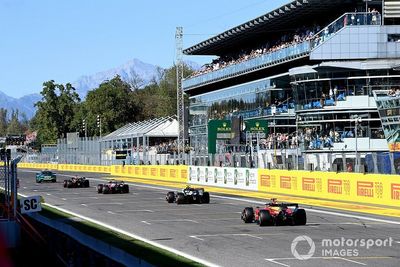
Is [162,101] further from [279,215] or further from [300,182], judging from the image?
[279,215]

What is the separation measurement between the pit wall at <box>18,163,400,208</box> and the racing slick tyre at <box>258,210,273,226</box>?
825 centimetres

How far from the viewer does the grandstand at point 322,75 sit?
58.4 meters

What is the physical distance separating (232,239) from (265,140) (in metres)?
44.2

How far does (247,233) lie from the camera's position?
20.2 m

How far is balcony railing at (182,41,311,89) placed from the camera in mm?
65875

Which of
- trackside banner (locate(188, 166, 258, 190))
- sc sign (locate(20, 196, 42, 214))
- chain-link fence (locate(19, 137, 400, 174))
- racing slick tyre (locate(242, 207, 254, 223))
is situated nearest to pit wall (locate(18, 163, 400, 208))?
trackside banner (locate(188, 166, 258, 190))

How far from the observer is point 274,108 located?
70.4 m

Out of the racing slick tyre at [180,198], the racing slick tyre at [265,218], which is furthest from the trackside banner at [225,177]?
the racing slick tyre at [265,218]

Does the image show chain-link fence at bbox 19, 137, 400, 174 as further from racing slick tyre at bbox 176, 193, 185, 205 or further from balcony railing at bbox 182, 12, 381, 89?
balcony railing at bbox 182, 12, 381, 89

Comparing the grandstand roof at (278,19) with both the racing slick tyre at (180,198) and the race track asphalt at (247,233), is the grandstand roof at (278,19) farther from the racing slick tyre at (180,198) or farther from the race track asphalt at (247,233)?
the race track asphalt at (247,233)

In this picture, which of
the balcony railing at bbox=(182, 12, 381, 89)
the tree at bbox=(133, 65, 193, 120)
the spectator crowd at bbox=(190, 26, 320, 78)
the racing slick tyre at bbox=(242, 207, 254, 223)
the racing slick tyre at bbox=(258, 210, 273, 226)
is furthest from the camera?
the tree at bbox=(133, 65, 193, 120)

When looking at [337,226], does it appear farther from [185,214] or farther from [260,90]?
[260,90]

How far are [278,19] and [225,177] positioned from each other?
1115 inches

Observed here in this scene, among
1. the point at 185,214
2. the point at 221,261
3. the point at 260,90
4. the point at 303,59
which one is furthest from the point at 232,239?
the point at 260,90
